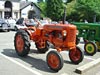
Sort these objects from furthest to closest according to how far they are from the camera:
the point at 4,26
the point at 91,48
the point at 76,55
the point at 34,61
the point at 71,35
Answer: the point at 4,26 < the point at 91,48 < the point at 34,61 < the point at 76,55 < the point at 71,35

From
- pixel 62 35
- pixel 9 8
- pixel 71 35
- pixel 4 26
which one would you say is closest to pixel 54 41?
pixel 62 35

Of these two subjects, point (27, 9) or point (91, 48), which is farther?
point (27, 9)

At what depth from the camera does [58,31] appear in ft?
30.3

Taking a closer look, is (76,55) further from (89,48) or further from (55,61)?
(89,48)

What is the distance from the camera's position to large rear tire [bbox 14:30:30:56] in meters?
10.2

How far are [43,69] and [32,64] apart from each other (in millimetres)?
727

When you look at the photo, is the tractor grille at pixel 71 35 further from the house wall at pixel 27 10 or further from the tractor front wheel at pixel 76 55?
the house wall at pixel 27 10

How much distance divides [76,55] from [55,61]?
1.35 metres

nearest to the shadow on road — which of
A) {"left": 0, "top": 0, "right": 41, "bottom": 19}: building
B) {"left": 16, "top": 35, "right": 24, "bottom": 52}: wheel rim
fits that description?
{"left": 16, "top": 35, "right": 24, "bottom": 52}: wheel rim

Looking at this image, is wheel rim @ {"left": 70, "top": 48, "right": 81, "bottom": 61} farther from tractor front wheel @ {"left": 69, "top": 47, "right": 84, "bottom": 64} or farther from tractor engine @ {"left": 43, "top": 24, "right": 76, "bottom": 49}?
tractor engine @ {"left": 43, "top": 24, "right": 76, "bottom": 49}

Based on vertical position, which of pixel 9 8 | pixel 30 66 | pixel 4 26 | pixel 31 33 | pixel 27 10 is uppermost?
pixel 9 8

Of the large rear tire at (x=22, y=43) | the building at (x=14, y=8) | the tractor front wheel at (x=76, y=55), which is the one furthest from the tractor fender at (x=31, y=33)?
the building at (x=14, y=8)

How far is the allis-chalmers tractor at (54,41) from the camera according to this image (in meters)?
8.69

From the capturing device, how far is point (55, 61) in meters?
8.59
